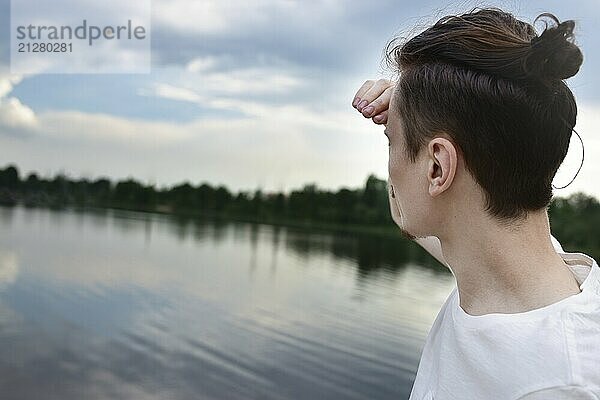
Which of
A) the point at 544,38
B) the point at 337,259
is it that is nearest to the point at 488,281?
the point at 544,38

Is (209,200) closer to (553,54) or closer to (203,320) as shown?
(203,320)

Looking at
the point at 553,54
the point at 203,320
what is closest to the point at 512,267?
the point at 553,54

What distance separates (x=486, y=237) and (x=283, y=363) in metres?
8.57

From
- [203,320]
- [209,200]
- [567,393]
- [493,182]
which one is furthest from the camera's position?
[209,200]

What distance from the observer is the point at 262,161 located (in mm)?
22328

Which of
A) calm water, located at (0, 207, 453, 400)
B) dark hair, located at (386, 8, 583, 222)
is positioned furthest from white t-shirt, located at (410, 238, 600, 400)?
calm water, located at (0, 207, 453, 400)

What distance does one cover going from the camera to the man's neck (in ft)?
2.61

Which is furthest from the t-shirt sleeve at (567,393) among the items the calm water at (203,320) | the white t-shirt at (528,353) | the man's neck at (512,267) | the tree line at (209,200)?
the tree line at (209,200)

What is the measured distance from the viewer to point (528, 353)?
0.73 meters

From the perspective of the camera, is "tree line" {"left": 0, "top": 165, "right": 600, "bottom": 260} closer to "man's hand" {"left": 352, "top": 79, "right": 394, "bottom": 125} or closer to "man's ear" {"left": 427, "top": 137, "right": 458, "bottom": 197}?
"man's hand" {"left": 352, "top": 79, "right": 394, "bottom": 125}

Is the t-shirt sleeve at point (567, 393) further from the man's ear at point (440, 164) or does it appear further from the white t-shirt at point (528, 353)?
the man's ear at point (440, 164)

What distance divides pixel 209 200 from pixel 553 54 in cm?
2608

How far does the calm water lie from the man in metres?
7.30

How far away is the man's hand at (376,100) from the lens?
91 cm
